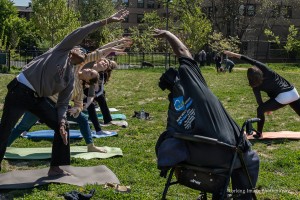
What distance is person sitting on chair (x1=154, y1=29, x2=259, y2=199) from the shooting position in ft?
13.0

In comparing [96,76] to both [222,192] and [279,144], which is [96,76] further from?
[222,192]

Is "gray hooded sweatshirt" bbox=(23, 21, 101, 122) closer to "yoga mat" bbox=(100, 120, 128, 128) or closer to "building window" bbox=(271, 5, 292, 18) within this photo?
"yoga mat" bbox=(100, 120, 128, 128)

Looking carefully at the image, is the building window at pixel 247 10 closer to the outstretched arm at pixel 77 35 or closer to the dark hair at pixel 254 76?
the dark hair at pixel 254 76

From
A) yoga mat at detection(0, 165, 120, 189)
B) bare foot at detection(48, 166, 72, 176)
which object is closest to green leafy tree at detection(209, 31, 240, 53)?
yoga mat at detection(0, 165, 120, 189)

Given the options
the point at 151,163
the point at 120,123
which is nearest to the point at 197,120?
the point at 151,163

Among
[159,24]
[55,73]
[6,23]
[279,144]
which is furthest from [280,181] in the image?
[6,23]

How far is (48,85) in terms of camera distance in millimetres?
5695

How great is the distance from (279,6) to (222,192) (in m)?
53.1

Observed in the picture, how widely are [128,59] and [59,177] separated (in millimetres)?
33453

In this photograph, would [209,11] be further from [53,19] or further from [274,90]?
[274,90]

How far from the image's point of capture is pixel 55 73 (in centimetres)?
566

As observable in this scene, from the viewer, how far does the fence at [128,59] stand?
29.5 m

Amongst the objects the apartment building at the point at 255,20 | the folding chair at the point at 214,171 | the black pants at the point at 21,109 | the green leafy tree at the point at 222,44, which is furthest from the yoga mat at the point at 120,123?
the apartment building at the point at 255,20

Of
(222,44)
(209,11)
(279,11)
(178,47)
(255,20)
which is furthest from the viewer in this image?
(255,20)
